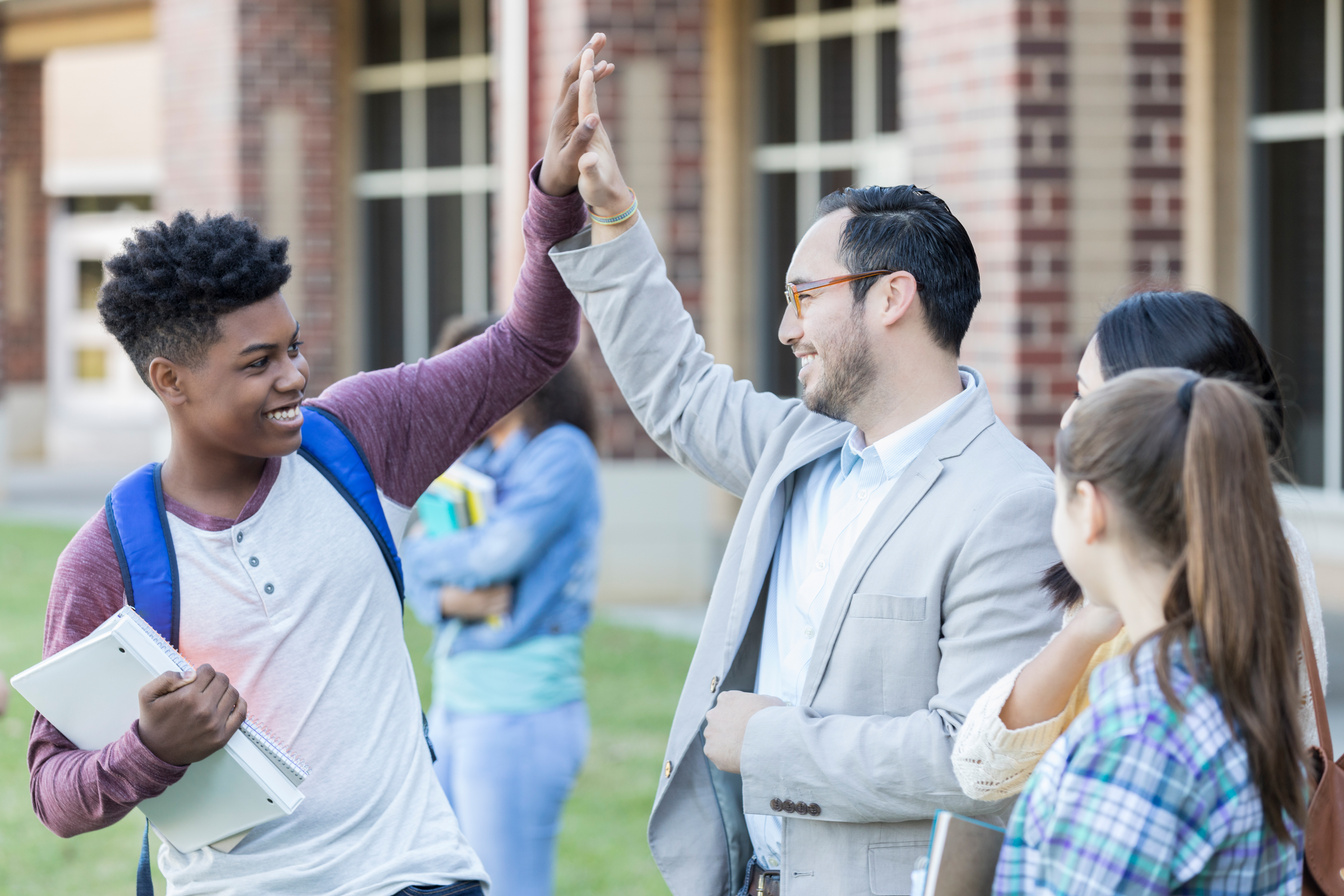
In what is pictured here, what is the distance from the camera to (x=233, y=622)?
8.34ft

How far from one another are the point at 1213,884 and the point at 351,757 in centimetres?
140

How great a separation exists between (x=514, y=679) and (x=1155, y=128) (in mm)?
4481

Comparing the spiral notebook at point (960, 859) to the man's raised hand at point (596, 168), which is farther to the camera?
the man's raised hand at point (596, 168)

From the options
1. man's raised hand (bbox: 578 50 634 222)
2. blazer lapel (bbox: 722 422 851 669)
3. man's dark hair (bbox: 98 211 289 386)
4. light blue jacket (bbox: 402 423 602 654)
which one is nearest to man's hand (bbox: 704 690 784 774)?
blazer lapel (bbox: 722 422 851 669)

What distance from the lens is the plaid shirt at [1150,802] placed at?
72.9 inches

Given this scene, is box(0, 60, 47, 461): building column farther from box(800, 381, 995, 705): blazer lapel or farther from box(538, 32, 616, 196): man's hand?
box(800, 381, 995, 705): blazer lapel

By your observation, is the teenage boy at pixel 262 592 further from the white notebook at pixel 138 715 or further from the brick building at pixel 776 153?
the brick building at pixel 776 153

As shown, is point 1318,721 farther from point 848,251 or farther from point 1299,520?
point 1299,520

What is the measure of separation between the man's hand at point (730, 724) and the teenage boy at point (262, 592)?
1.61ft

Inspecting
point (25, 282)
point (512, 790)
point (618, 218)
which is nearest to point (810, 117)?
point (512, 790)

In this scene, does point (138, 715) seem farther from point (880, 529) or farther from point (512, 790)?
point (512, 790)

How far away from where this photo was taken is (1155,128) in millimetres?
7070

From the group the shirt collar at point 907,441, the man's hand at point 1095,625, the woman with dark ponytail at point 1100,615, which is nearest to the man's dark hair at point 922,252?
the shirt collar at point 907,441

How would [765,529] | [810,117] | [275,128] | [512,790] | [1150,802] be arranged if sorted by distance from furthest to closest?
[275,128]
[810,117]
[512,790]
[765,529]
[1150,802]
